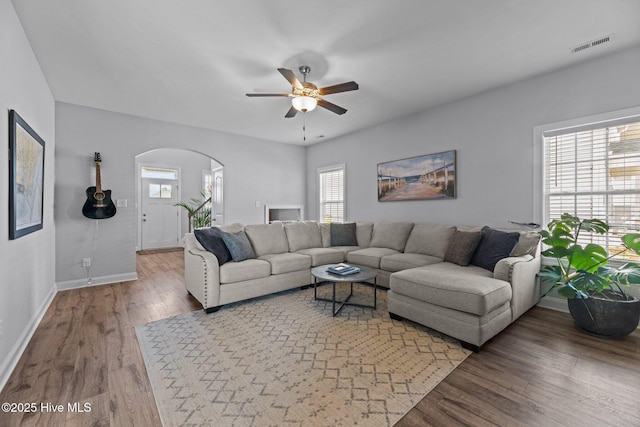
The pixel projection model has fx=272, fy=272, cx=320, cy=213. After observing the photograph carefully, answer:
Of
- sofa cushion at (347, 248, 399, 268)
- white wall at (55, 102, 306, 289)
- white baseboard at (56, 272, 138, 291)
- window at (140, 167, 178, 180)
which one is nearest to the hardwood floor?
white baseboard at (56, 272, 138, 291)

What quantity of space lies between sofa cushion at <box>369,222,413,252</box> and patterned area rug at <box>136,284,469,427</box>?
1.51 metres

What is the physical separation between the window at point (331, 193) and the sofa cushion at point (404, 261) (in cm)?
221

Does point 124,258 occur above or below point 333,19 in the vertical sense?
below

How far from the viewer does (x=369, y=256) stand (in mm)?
3992

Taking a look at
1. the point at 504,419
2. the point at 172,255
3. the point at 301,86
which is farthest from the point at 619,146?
the point at 172,255

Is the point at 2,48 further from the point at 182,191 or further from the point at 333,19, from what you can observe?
the point at 182,191

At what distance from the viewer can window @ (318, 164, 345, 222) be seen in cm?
596

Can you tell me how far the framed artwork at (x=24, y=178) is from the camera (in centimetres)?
200

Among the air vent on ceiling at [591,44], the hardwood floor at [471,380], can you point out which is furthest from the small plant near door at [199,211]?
the air vent on ceiling at [591,44]

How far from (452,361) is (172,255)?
6.54 m

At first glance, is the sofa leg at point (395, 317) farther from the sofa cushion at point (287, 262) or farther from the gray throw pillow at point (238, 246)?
the gray throw pillow at point (238, 246)

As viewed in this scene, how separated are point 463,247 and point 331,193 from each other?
3.40m

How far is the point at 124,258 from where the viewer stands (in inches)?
174

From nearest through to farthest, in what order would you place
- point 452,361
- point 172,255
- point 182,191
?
point 452,361 → point 172,255 → point 182,191
